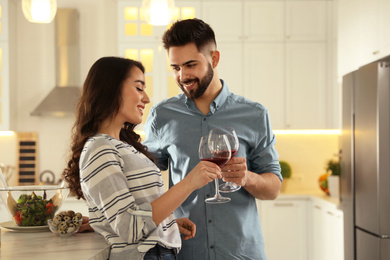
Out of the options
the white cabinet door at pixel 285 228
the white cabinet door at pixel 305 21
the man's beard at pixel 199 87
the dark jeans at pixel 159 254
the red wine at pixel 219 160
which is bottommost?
the white cabinet door at pixel 285 228

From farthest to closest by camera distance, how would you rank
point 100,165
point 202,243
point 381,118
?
1. point 381,118
2. point 202,243
3. point 100,165

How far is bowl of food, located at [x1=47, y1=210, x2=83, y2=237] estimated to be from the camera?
1.78 metres

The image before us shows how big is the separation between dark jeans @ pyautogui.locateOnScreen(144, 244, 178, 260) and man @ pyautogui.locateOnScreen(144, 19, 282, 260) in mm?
497

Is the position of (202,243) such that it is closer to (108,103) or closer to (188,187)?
(188,187)

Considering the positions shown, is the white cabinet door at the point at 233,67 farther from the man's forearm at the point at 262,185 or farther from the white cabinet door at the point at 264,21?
the man's forearm at the point at 262,185

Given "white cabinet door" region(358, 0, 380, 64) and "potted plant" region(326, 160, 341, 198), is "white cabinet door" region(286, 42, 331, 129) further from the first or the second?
"white cabinet door" region(358, 0, 380, 64)

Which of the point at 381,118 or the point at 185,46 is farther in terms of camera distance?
the point at 381,118

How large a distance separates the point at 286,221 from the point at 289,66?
1.58m

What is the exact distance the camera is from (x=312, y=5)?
17.6ft

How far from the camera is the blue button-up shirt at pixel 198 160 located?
7.01ft

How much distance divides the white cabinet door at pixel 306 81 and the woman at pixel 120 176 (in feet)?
12.2

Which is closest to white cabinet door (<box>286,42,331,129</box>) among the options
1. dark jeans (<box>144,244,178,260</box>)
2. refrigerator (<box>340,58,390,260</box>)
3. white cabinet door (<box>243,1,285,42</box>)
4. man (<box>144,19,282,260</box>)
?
white cabinet door (<box>243,1,285,42</box>)

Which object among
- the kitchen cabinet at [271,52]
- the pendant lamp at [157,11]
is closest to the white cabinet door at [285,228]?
the kitchen cabinet at [271,52]

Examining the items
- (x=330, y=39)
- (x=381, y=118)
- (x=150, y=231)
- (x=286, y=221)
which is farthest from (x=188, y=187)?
(x=330, y=39)
